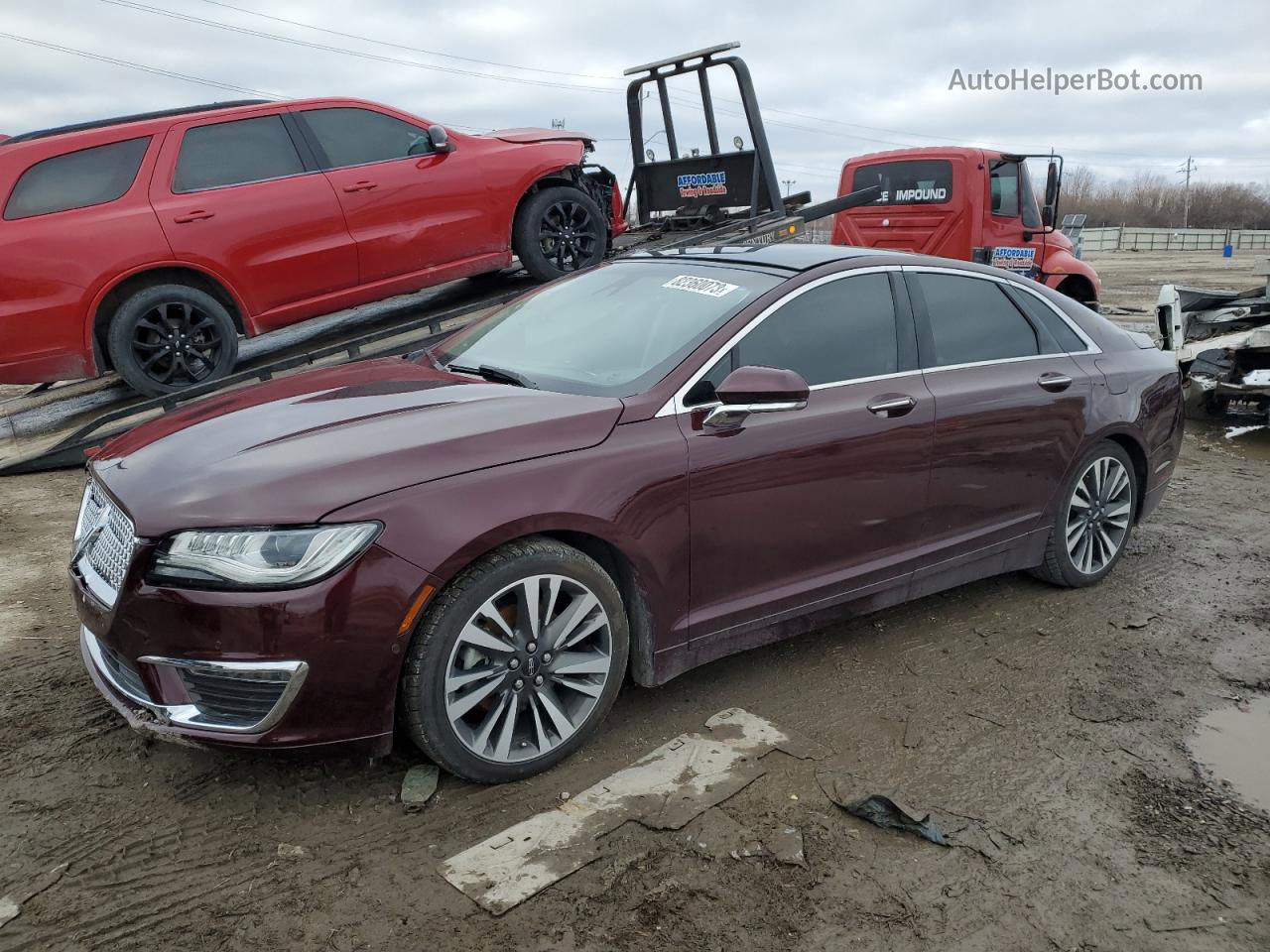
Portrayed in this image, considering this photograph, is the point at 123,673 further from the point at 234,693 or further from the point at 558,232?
the point at 558,232

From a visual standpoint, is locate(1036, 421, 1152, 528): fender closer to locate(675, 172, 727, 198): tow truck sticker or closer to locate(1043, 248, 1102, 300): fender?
locate(675, 172, 727, 198): tow truck sticker

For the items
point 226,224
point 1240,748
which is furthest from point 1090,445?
point 226,224

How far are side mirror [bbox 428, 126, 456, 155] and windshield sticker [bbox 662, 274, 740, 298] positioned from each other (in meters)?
3.82

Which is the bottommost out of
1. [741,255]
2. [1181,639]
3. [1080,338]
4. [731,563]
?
[1181,639]

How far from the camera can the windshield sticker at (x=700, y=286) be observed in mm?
3551

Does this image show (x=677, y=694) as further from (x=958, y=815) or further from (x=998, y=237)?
(x=998, y=237)

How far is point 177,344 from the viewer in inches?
250

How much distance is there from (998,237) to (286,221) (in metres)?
7.67

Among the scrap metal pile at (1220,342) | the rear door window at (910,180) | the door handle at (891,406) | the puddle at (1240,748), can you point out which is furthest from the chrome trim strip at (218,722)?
the rear door window at (910,180)

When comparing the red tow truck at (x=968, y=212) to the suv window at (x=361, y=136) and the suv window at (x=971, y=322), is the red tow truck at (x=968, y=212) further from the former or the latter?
the suv window at (x=971, y=322)

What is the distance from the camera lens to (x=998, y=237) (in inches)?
420

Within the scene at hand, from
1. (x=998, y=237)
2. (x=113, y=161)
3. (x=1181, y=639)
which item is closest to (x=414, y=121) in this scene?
(x=113, y=161)

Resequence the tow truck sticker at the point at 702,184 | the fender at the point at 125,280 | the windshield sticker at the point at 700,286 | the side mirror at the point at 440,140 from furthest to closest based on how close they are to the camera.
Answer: the tow truck sticker at the point at 702,184
the side mirror at the point at 440,140
the fender at the point at 125,280
the windshield sticker at the point at 700,286

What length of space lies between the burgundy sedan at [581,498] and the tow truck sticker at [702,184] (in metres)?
4.60
